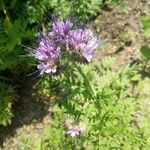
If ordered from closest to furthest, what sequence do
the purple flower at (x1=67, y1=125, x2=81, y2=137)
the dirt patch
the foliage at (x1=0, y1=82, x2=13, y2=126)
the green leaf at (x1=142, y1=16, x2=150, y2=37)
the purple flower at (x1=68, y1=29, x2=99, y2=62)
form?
the purple flower at (x1=68, y1=29, x2=99, y2=62) → the purple flower at (x1=67, y1=125, x2=81, y2=137) → the foliage at (x1=0, y1=82, x2=13, y2=126) → the green leaf at (x1=142, y1=16, x2=150, y2=37) → the dirt patch

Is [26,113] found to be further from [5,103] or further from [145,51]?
[145,51]

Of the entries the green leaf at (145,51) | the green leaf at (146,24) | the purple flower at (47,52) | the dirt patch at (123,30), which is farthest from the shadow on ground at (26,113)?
the purple flower at (47,52)

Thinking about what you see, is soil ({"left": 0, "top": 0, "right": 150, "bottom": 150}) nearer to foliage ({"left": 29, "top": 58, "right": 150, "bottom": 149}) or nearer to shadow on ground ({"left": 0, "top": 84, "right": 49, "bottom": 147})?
shadow on ground ({"left": 0, "top": 84, "right": 49, "bottom": 147})

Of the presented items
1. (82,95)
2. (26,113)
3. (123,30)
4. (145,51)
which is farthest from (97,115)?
(123,30)

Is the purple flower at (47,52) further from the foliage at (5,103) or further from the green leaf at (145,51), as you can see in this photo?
the green leaf at (145,51)

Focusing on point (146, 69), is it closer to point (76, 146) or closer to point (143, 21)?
point (143, 21)

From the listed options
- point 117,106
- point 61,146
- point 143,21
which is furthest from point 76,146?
point 143,21

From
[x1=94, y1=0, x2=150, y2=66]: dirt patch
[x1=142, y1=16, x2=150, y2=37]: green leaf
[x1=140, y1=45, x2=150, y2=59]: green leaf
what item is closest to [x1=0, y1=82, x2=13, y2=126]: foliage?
[x1=94, y1=0, x2=150, y2=66]: dirt patch
